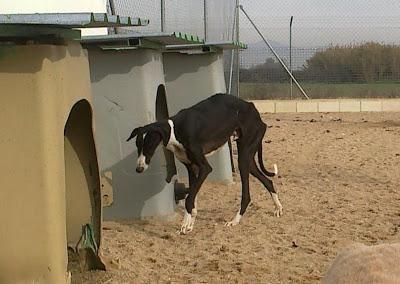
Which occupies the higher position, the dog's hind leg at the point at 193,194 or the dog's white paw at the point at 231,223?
the dog's hind leg at the point at 193,194

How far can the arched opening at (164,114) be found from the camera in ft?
25.8

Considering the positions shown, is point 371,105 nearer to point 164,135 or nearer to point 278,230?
point 278,230

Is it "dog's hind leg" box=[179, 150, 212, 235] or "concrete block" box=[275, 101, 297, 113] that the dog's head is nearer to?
"dog's hind leg" box=[179, 150, 212, 235]

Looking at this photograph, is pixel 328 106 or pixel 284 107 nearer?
pixel 284 107

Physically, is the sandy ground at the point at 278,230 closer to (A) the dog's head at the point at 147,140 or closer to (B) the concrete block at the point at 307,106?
(A) the dog's head at the point at 147,140

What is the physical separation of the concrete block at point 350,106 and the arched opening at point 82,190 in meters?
15.8

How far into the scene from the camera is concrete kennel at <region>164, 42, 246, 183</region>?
9.33 meters

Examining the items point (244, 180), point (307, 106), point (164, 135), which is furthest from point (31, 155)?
point (307, 106)

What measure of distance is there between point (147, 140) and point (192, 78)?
8.24ft

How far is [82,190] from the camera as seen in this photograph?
5578 millimetres

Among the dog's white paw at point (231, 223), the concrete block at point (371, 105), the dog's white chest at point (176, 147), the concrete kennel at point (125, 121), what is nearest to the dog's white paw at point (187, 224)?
the dog's white paw at point (231, 223)

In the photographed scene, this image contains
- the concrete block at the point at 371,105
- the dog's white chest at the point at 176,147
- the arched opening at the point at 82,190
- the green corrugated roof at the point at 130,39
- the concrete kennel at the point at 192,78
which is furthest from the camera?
the concrete block at the point at 371,105

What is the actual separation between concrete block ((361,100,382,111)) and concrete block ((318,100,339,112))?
2.26 feet

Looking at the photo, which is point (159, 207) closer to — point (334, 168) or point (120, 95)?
point (120, 95)
